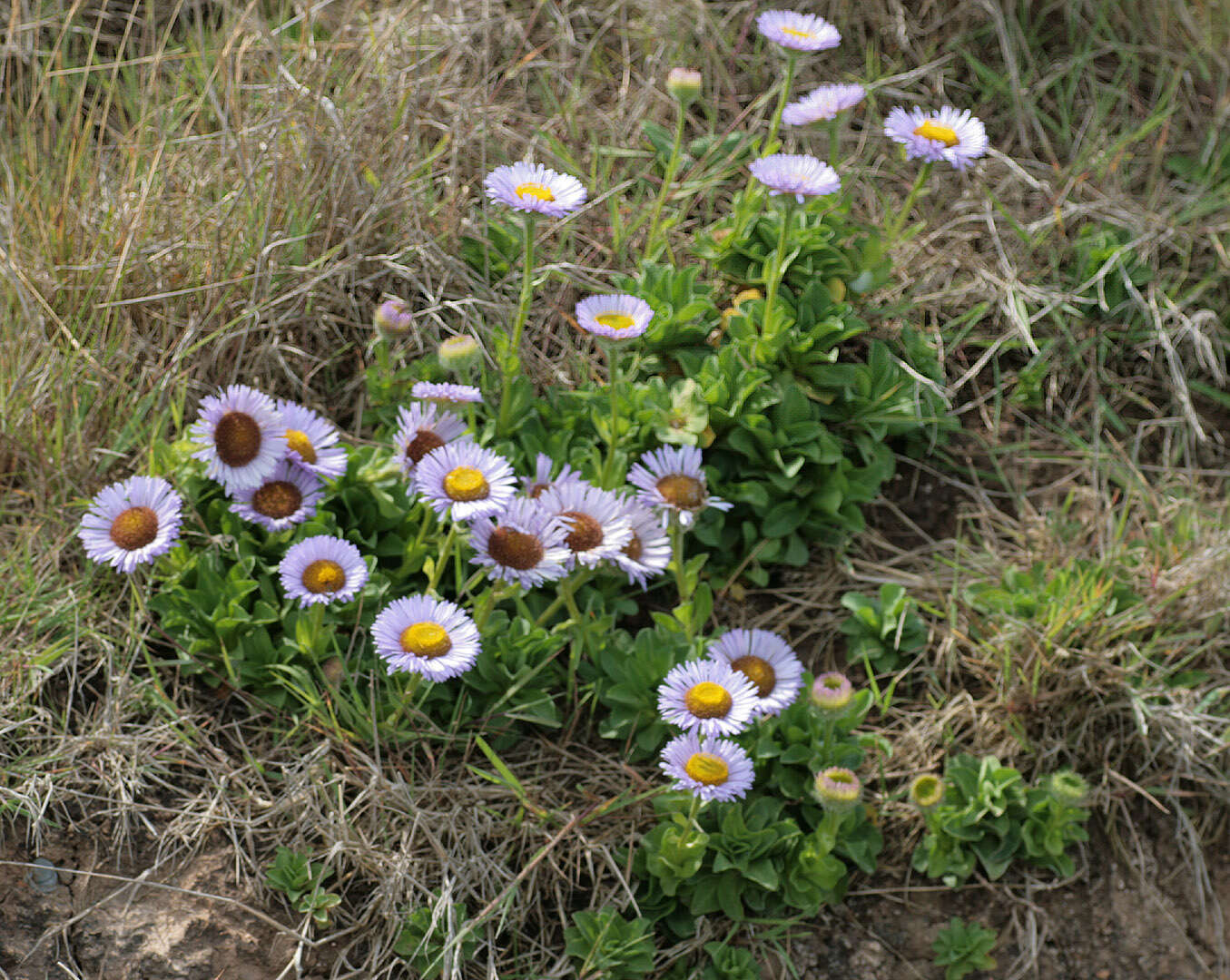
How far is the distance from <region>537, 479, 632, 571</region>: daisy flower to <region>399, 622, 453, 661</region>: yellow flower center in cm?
23

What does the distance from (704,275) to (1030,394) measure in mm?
763

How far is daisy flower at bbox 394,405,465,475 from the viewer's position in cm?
202

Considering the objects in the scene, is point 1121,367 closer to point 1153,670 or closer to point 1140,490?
point 1140,490

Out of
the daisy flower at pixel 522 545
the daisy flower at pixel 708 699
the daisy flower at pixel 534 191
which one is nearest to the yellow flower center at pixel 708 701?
the daisy flower at pixel 708 699

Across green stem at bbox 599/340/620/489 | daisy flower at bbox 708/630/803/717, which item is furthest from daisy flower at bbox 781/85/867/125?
daisy flower at bbox 708/630/803/717

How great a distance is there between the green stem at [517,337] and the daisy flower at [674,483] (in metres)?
0.27

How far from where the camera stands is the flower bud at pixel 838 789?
1938 millimetres

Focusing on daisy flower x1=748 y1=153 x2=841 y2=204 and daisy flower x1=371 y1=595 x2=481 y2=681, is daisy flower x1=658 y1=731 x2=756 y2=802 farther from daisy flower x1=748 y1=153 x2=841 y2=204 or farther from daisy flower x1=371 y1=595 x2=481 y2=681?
daisy flower x1=748 y1=153 x2=841 y2=204

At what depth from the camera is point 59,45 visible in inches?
107

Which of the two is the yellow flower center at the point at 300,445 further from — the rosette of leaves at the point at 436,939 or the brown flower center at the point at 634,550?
the rosette of leaves at the point at 436,939

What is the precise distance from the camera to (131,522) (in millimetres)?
1920

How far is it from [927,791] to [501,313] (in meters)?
1.21

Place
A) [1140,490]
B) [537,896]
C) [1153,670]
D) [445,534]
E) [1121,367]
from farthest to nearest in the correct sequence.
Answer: [1121,367] < [1140,490] < [1153,670] < [445,534] < [537,896]

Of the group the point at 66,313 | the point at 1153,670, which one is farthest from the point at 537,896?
the point at 66,313
